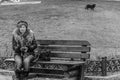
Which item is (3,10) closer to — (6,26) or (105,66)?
(6,26)

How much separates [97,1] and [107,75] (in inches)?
547

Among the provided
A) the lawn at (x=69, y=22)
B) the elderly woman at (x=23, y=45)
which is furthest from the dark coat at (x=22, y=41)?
the lawn at (x=69, y=22)

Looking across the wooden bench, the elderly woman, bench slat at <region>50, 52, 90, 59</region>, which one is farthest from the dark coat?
bench slat at <region>50, 52, 90, 59</region>

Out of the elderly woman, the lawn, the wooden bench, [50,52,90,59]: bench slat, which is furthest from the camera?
the lawn

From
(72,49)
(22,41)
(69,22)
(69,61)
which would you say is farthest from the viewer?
(69,22)

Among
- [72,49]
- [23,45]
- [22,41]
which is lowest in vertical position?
[72,49]

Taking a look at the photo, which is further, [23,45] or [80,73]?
[80,73]

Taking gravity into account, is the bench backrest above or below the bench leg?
above

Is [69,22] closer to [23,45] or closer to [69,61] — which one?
[69,61]

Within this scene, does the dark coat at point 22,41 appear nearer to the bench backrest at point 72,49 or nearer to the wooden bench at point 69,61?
the wooden bench at point 69,61

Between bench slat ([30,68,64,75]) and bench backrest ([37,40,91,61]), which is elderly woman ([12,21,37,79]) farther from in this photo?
bench backrest ([37,40,91,61])

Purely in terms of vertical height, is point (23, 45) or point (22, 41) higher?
point (22, 41)

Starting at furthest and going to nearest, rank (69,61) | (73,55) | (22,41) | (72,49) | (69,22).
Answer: (69,22)
(72,49)
(73,55)
(69,61)
(22,41)

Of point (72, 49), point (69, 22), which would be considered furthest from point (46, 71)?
point (69, 22)
